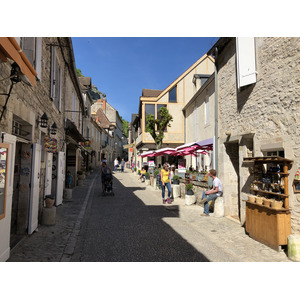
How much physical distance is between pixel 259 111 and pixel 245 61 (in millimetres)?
1486

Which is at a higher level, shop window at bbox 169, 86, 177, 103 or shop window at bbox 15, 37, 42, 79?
shop window at bbox 169, 86, 177, 103

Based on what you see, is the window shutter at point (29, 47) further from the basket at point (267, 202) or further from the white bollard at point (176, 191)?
the white bollard at point (176, 191)

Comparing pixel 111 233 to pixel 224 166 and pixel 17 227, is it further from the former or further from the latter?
pixel 224 166

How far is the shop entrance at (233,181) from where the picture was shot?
25.2 feet

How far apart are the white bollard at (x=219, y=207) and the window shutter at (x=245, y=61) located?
346 cm

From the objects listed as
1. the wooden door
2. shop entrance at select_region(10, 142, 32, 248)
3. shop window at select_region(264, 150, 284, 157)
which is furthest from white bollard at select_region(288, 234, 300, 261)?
shop entrance at select_region(10, 142, 32, 248)

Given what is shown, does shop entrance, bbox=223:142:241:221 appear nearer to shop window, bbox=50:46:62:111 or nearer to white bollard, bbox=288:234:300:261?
white bollard, bbox=288:234:300:261

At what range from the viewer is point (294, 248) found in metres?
4.21

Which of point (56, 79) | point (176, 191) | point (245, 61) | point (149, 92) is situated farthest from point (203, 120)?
point (149, 92)

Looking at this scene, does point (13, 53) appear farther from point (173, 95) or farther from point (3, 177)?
point (173, 95)

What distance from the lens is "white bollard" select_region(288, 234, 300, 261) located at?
4.20 meters

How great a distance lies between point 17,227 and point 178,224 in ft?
12.7

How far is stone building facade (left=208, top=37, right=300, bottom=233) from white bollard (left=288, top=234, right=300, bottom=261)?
2.08 ft

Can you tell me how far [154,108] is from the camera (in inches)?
902
